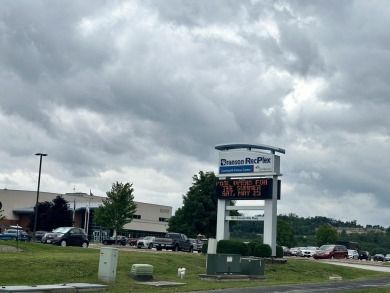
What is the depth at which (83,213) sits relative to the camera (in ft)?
348

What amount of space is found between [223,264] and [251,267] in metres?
2.17

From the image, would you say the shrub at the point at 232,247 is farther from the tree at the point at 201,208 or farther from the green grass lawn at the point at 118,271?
the tree at the point at 201,208

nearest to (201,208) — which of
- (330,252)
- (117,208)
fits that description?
(117,208)

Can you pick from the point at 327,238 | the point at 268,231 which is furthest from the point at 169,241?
the point at 327,238

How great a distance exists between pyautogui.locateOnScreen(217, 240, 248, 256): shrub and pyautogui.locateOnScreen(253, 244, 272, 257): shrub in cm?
62

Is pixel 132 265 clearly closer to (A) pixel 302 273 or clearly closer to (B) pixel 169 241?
(A) pixel 302 273

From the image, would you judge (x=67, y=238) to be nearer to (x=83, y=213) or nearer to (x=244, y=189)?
(x=244, y=189)

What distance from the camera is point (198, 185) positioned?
79.4 meters

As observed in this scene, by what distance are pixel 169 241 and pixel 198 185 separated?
2493 cm

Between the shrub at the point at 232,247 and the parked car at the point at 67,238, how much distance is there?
36.1ft

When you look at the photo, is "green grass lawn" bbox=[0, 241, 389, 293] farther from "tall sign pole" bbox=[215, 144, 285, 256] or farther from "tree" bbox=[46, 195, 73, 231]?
"tree" bbox=[46, 195, 73, 231]

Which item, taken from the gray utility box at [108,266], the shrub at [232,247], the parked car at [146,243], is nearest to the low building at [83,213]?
the parked car at [146,243]

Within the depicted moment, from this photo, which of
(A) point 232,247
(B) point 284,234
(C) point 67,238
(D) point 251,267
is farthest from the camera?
(B) point 284,234

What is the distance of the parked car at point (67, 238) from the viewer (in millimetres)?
43281
